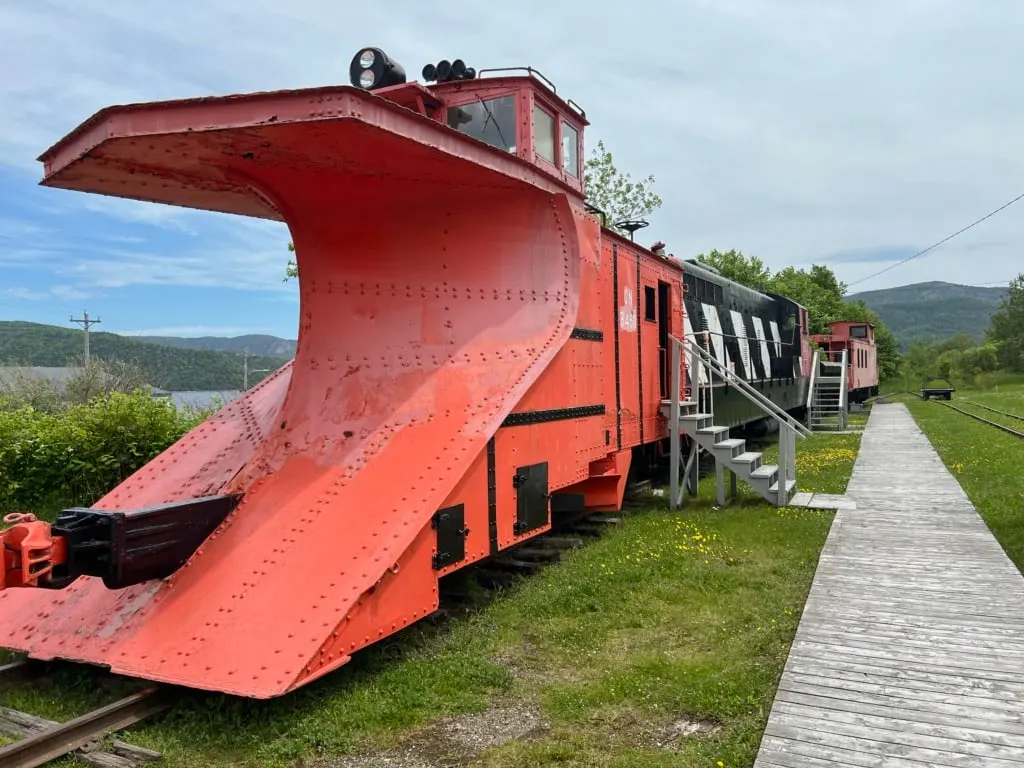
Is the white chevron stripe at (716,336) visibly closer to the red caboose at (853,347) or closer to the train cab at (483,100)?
the train cab at (483,100)

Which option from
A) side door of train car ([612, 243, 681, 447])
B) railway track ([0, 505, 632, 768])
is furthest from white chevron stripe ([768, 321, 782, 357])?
railway track ([0, 505, 632, 768])

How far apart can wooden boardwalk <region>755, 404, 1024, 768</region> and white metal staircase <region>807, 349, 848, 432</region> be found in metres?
15.3

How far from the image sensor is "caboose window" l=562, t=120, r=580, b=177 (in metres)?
7.41

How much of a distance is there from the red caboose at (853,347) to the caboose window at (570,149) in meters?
25.6

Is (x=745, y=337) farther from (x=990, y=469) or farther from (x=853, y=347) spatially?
(x=853, y=347)

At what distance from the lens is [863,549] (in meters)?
→ 7.41

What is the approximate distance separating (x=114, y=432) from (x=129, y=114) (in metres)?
6.66

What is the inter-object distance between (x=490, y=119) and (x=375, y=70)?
108cm

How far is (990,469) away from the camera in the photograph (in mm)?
12570

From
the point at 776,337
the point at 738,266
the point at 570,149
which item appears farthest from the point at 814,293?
the point at 570,149

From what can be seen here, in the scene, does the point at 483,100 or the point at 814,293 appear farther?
the point at 814,293

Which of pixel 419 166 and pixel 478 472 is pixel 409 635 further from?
pixel 419 166

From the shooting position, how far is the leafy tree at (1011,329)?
240ft

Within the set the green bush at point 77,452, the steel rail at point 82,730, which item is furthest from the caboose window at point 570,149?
the green bush at point 77,452
